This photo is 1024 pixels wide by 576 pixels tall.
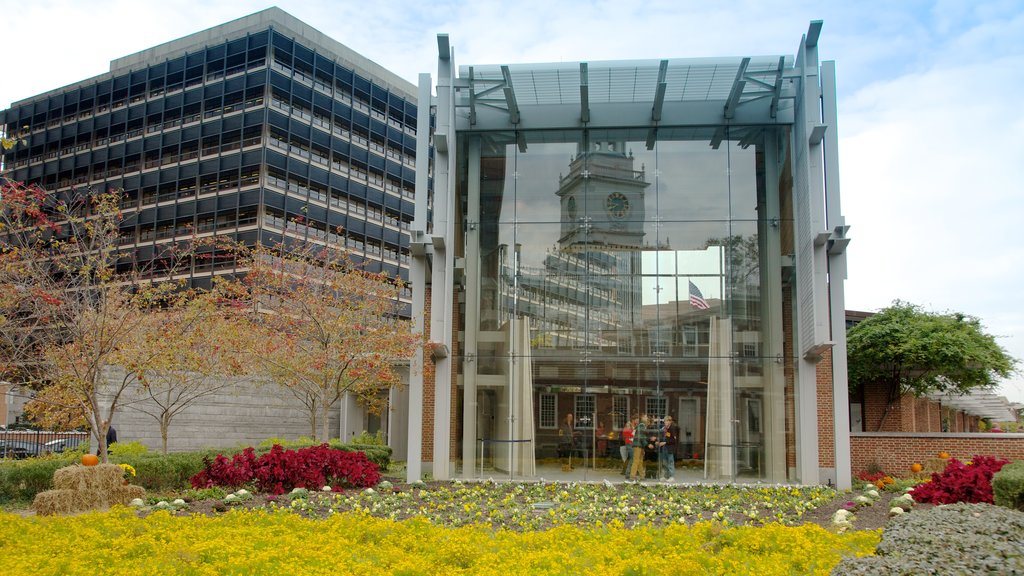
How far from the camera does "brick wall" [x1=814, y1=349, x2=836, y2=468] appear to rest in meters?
18.3

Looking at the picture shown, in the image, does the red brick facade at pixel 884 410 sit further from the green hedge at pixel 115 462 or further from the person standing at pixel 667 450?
the green hedge at pixel 115 462

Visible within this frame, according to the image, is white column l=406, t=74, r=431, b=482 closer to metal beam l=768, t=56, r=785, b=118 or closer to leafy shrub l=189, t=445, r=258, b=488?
leafy shrub l=189, t=445, r=258, b=488

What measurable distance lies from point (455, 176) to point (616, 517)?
9.21m

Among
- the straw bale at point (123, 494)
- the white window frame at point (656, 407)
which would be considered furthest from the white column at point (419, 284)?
the straw bale at point (123, 494)

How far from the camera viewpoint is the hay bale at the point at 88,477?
13.7m

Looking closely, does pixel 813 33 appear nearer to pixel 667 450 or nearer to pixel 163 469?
pixel 667 450

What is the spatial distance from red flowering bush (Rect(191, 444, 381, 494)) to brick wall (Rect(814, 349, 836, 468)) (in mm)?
9492

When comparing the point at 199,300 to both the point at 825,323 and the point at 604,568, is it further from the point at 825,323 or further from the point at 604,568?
the point at 604,568

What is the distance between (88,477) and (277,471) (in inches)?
125

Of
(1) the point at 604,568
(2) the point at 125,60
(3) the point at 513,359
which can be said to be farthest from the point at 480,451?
(2) the point at 125,60

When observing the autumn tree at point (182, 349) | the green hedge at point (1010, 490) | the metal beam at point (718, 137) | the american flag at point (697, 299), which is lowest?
the green hedge at point (1010, 490)

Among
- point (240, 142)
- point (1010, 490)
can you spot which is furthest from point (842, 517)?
point (240, 142)

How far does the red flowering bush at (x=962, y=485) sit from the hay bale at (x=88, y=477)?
494 inches

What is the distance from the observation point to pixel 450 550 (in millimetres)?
7816
